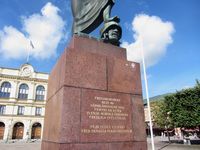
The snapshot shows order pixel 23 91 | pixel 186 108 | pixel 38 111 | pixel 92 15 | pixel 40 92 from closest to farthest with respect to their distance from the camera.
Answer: pixel 92 15 < pixel 186 108 < pixel 23 91 < pixel 38 111 < pixel 40 92

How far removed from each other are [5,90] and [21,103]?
449 centimetres

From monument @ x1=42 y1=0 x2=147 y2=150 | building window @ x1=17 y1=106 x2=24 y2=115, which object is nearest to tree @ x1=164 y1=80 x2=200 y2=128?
monument @ x1=42 y1=0 x2=147 y2=150

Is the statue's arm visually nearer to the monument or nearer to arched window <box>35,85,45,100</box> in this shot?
the monument

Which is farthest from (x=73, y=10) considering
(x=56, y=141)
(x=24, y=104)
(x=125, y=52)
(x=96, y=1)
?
(x=24, y=104)

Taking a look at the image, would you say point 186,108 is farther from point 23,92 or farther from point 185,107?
point 23,92

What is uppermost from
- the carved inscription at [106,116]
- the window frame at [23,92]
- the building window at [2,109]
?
the window frame at [23,92]

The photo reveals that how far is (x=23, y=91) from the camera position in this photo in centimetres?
4369

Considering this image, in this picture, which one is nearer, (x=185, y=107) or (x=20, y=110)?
(x=185, y=107)

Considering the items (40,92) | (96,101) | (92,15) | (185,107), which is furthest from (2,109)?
(96,101)

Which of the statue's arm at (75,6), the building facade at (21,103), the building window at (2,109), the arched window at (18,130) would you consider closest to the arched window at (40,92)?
the building facade at (21,103)

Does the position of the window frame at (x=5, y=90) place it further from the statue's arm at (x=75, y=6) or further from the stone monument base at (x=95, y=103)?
the stone monument base at (x=95, y=103)

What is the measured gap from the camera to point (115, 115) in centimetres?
497

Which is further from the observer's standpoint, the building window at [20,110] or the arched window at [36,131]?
the arched window at [36,131]

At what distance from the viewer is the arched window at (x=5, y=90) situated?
136 ft
